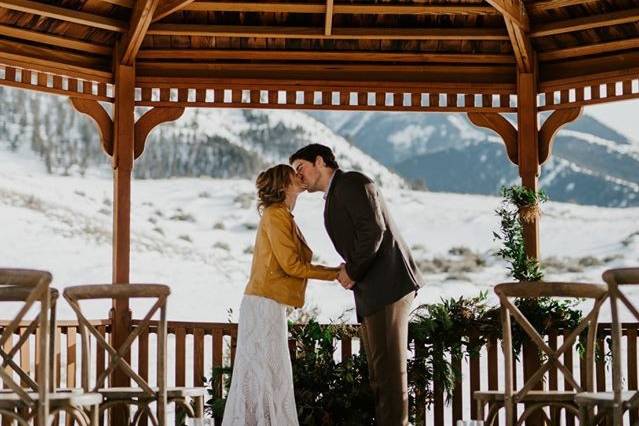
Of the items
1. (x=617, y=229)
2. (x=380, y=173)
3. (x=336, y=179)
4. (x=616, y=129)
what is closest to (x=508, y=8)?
(x=336, y=179)

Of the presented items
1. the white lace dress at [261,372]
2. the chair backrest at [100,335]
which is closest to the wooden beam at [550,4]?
the white lace dress at [261,372]

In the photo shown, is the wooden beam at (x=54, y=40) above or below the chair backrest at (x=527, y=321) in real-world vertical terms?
above

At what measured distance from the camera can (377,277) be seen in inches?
213

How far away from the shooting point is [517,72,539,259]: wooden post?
25.0ft

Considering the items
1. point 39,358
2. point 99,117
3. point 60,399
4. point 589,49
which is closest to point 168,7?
point 99,117

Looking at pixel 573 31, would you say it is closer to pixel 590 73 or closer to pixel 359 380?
pixel 590 73

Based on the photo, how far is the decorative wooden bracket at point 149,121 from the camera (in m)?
7.53

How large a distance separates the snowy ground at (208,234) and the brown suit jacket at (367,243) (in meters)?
14.1

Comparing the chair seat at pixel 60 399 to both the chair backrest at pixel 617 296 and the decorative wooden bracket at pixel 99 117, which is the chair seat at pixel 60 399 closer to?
the chair backrest at pixel 617 296

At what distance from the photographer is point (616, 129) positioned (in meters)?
27.0

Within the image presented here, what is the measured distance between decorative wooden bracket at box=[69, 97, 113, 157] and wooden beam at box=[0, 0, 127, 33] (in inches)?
20.8

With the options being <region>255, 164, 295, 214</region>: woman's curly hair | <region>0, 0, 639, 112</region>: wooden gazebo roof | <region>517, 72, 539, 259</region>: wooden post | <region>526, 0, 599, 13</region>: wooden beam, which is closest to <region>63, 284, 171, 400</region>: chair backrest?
<region>255, 164, 295, 214</region>: woman's curly hair

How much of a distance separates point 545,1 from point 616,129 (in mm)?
20476

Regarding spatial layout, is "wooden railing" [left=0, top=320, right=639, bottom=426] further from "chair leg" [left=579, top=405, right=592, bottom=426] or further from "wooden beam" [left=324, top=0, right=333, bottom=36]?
"wooden beam" [left=324, top=0, right=333, bottom=36]
